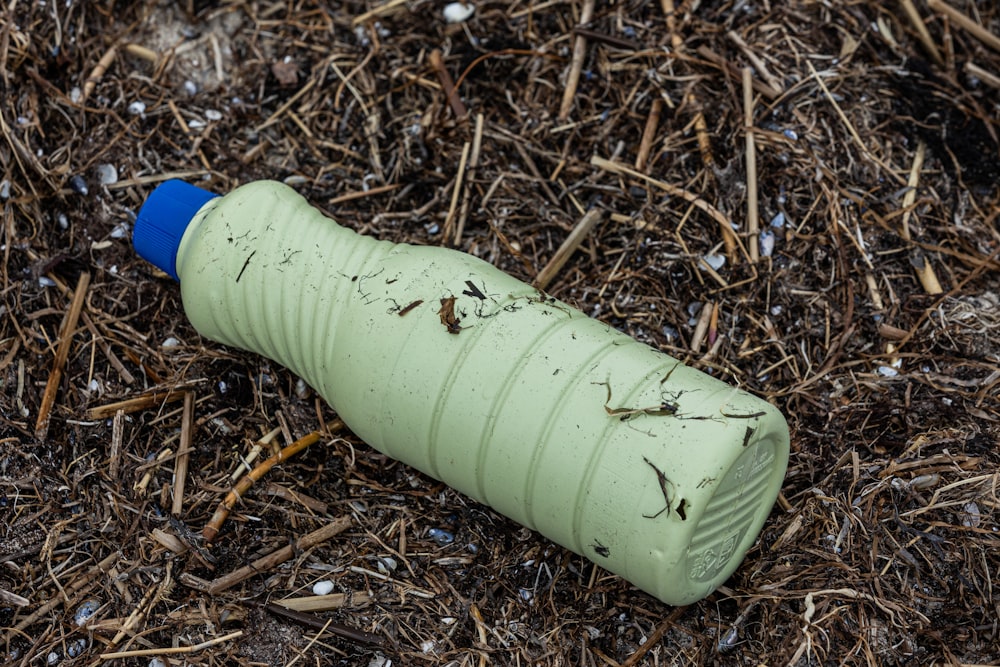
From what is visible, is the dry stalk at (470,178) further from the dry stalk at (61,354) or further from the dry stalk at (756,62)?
the dry stalk at (61,354)

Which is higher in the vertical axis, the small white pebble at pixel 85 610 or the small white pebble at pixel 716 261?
the small white pebble at pixel 716 261

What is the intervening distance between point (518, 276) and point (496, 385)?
2.01ft

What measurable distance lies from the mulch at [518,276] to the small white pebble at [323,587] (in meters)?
0.02

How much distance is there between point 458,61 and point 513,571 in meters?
1.35

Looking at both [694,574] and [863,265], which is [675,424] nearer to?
[694,574]

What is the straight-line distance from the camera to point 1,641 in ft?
6.75

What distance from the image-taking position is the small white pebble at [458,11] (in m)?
2.70

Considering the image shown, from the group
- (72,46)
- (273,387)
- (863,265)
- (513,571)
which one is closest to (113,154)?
(72,46)

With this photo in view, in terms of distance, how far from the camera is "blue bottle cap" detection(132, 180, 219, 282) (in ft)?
7.09

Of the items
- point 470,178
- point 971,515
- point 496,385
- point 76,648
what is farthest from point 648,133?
point 76,648

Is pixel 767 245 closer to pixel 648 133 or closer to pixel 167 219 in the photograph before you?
pixel 648 133

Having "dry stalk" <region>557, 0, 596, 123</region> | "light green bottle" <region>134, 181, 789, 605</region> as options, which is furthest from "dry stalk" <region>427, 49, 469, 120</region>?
"light green bottle" <region>134, 181, 789, 605</region>

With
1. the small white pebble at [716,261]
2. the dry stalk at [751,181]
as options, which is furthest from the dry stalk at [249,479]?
the dry stalk at [751,181]

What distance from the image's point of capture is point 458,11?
270cm
